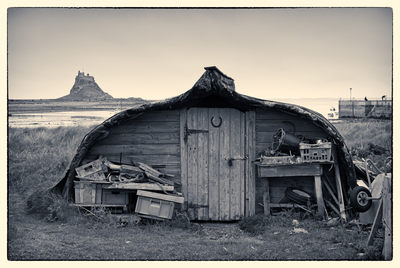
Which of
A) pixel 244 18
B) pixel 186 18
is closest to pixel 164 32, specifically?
pixel 186 18

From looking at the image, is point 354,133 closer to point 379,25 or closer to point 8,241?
point 379,25

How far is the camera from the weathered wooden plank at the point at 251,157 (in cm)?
959

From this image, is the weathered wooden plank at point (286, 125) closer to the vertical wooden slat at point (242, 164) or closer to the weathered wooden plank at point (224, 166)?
the vertical wooden slat at point (242, 164)

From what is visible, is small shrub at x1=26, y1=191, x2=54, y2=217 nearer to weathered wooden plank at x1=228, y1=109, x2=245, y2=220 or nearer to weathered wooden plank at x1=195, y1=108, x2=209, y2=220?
weathered wooden plank at x1=195, y1=108, x2=209, y2=220

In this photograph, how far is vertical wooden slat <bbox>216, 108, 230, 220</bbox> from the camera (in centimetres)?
959

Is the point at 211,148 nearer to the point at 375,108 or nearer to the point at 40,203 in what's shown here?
the point at 375,108

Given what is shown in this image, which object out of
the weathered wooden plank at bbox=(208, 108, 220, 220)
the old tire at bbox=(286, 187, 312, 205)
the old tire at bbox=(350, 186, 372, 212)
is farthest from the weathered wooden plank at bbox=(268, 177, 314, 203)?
the old tire at bbox=(350, 186, 372, 212)

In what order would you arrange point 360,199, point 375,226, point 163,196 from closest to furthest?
point 375,226
point 360,199
point 163,196

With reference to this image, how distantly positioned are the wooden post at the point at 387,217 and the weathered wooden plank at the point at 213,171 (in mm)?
3578

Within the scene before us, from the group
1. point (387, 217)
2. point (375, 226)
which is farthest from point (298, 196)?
point (387, 217)

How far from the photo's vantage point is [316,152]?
907 centimetres

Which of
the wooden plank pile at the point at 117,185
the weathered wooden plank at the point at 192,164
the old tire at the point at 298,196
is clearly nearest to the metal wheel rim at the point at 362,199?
the old tire at the point at 298,196

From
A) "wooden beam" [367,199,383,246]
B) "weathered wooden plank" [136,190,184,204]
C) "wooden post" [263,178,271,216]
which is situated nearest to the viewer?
"wooden beam" [367,199,383,246]

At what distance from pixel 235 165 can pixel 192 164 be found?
0.91 metres
